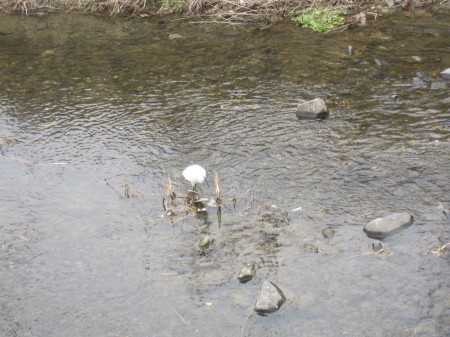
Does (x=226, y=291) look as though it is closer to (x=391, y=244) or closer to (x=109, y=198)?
(x=391, y=244)

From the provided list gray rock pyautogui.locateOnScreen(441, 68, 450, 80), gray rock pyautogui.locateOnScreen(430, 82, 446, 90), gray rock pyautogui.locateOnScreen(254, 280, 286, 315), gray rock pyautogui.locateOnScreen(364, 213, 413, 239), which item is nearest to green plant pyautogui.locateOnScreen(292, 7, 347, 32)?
gray rock pyautogui.locateOnScreen(441, 68, 450, 80)

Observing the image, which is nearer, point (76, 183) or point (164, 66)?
point (76, 183)

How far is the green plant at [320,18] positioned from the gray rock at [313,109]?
12.2 feet

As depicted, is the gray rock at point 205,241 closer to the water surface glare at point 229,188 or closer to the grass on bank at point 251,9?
the water surface glare at point 229,188

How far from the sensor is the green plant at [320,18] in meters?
9.34

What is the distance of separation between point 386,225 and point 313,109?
227 cm

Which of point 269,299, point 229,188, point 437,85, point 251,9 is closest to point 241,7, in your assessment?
point 251,9

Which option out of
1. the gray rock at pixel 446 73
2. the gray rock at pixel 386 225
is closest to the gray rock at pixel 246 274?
the gray rock at pixel 386 225

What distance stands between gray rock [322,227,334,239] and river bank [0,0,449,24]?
6401 millimetres

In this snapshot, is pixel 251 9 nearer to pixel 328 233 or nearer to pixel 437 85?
pixel 437 85

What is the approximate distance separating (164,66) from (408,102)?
3.75 meters

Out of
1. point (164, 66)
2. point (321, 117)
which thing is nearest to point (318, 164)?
point (321, 117)

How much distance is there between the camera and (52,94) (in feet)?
24.1

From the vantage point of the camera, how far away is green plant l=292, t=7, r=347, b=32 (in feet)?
30.6
